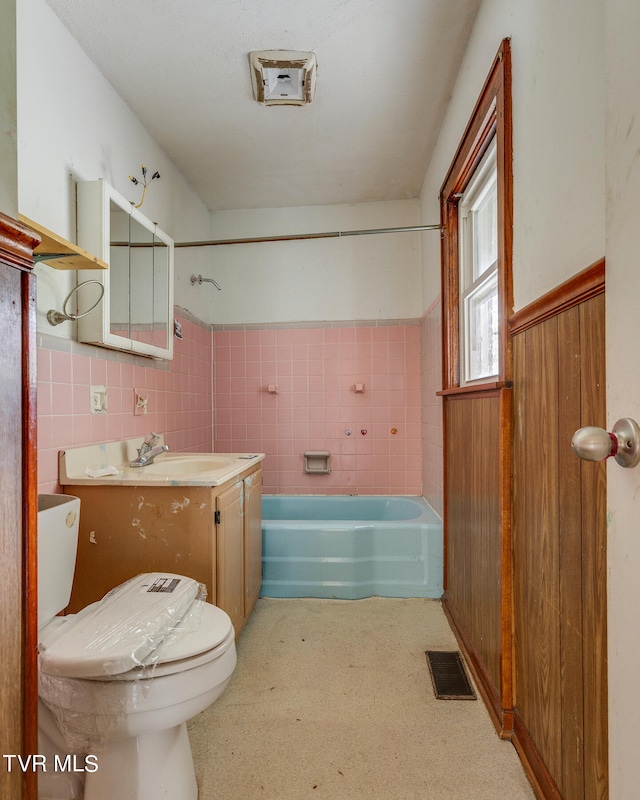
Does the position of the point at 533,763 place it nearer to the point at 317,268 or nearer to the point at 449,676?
the point at 449,676

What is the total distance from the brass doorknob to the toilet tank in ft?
4.18

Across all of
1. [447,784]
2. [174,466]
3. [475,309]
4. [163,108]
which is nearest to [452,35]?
[475,309]

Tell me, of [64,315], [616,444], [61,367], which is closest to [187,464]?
[61,367]

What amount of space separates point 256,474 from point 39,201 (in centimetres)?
142

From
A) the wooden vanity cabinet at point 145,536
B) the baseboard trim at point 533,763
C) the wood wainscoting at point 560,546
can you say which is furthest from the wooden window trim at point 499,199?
the wooden vanity cabinet at point 145,536

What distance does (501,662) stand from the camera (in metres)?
1.36

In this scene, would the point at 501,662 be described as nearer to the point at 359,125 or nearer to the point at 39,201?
the point at 39,201

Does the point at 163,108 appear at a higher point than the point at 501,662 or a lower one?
higher

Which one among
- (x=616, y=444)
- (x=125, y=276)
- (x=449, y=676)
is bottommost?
(x=449, y=676)

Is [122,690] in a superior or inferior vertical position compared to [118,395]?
inferior

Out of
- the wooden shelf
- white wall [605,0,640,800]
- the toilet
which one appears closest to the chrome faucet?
the toilet

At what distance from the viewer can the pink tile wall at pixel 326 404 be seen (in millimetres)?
3104

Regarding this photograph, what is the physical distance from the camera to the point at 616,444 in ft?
1.88

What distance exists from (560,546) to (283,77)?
2119 millimetres
